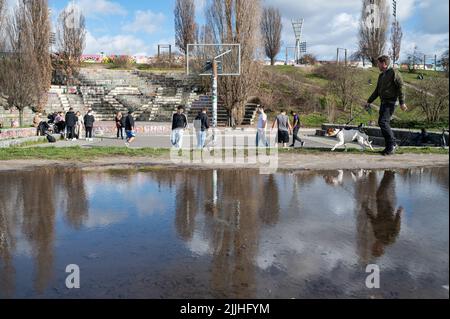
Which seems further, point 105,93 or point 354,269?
point 105,93

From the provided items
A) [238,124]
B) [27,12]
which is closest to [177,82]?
[238,124]

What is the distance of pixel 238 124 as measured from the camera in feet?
124

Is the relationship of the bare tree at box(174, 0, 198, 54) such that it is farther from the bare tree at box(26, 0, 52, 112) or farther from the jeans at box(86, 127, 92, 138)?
the jeans at box(86, 127, 92, 138)

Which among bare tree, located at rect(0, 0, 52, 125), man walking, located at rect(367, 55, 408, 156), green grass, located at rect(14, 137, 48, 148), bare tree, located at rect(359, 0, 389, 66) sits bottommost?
green grass, located at rect(14, 137, 48, 148)

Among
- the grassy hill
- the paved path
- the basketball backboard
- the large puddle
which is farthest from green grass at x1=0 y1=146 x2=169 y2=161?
the grassy hill

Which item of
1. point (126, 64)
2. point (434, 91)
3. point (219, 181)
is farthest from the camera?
point (126, 64)

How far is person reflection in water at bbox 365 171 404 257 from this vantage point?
186 inches

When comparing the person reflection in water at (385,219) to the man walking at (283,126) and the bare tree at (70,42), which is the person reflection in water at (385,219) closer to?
the man walking at (283,126)

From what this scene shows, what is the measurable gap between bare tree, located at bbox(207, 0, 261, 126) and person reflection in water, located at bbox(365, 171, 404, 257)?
29.2 meters

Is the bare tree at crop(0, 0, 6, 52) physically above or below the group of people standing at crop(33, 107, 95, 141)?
above

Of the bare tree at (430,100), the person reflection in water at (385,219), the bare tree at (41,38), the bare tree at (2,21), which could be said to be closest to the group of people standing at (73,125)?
the bare tree at (2,21)

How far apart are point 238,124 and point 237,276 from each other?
112 ft

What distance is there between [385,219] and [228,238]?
201 centimetres
